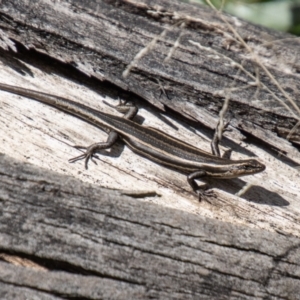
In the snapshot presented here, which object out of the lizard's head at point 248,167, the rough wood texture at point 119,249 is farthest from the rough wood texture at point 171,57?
the rough wood texture at point 119,249

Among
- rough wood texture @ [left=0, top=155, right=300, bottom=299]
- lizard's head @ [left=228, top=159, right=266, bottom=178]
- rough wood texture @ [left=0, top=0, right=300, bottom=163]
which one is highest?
rough wood texture @ [left=0, top=0, right=300, bottom=163]

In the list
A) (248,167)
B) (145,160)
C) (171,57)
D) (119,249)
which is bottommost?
(119,249)

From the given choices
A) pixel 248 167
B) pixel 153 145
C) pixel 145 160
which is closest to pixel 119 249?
pixel 145 160

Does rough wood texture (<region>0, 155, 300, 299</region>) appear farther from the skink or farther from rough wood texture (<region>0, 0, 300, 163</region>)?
rough wood texture (<region>0, 0, 300, 163</region>)

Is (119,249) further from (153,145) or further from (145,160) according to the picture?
(153,145)

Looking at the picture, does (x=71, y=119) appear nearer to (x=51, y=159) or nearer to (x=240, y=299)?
(x=51, y=159)

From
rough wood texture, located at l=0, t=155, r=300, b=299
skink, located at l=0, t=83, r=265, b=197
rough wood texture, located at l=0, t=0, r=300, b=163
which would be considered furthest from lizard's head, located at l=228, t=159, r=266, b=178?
rough wood texture, located at l=0, t=155, r=300, b=299

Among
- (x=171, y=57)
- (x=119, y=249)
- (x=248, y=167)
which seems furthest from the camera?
(x=248, y=167)

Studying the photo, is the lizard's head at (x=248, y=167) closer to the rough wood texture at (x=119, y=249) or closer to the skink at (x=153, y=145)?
the skink at (x=153, y=145)
